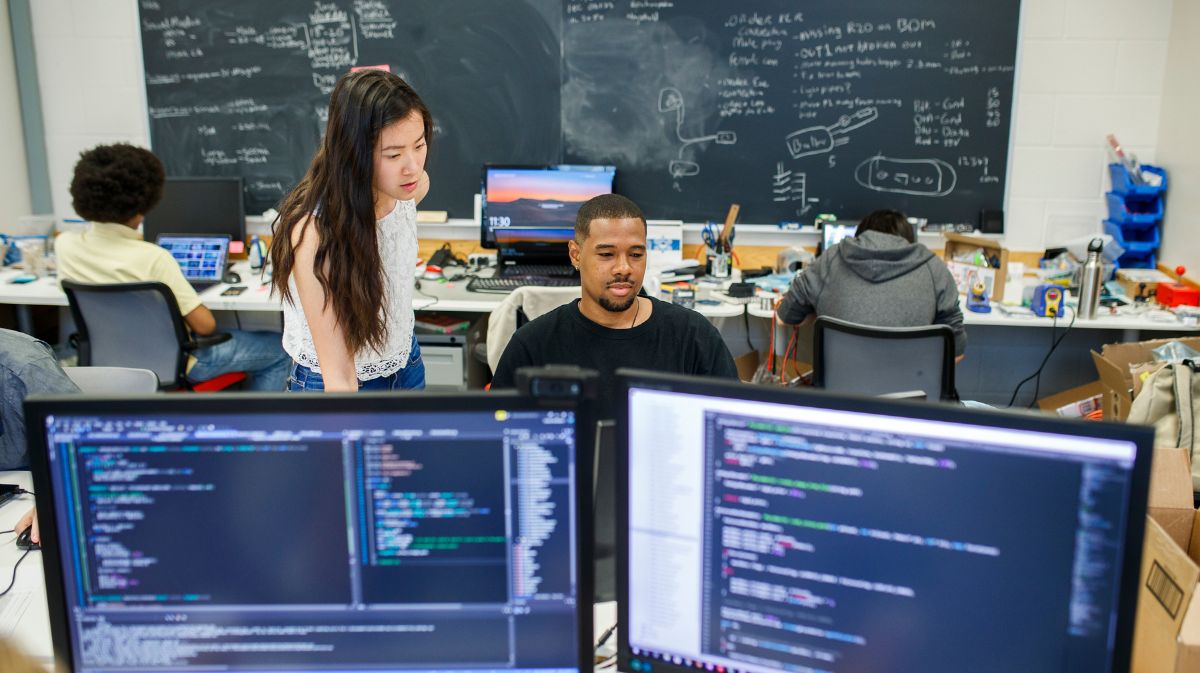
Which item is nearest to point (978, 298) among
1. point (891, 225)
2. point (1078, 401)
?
point (1078, 401)

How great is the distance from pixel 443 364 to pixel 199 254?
128cm

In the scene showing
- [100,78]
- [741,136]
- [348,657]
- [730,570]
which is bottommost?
[348,657]

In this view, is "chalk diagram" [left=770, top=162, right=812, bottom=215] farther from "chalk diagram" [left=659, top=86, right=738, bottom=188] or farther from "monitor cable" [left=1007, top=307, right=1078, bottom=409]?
"monitor cable" [left=1007, top=307, right=1078, bottom=409]

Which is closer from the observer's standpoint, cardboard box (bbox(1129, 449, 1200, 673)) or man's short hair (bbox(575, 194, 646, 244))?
cardboard box (bbox(1129, 449, 1200, 673))

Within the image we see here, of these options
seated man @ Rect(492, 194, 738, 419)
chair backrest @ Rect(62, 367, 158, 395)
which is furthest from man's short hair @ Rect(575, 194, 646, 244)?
chair backrest @ Rect(62, 367, 158, 395)

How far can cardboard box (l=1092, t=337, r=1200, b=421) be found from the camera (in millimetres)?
3135

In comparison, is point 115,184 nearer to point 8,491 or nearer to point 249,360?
point 249,360

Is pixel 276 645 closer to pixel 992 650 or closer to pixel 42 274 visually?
pixel 992 650

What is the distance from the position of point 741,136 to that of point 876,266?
4.71 ft

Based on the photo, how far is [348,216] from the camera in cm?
204

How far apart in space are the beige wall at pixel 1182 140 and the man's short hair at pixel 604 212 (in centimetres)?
279

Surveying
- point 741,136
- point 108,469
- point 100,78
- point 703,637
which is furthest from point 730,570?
point 100,78

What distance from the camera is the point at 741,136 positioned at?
14.9 feet

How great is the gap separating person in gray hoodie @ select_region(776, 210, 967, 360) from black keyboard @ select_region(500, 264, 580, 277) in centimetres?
128
